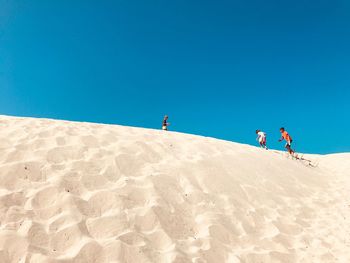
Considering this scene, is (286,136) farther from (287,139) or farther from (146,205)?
(146,205)

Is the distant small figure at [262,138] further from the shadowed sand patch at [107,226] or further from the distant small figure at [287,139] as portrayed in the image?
the shadowed sand patch at [107,226]

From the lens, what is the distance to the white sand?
13.3 ft

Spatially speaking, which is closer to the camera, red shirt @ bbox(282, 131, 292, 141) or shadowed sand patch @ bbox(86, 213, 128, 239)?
shadowed sand patch @ bbox(86, 213, 128, 239)

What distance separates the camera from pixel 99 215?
4.59 meters

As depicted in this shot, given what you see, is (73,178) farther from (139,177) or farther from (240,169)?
(240,169)

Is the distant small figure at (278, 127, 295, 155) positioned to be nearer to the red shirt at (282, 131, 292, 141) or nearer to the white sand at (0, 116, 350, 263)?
the red shirt at (282, 131, 292, 141)

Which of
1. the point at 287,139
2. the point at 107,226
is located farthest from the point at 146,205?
the point at 287,139

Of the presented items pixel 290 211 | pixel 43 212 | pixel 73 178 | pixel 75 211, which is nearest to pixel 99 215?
pixel 75 211

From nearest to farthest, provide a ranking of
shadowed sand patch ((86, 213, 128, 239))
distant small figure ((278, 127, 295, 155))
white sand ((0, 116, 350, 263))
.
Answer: white sand ((0, 116, 350, 263)) → shadowed sand patch ((86, 213, 128, 239)) → distant small figure ((278, 127, 295, 155))

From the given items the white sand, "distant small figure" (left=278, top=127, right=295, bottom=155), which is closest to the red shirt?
"distant small figure" (left=278, top=127, right=295, bottom=155)

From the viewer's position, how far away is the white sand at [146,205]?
4.04 meters

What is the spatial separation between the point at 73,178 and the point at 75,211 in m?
1.06

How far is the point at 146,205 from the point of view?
5.13m

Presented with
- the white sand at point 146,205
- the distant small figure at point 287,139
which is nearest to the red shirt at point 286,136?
the distant small figure at point 287,139
